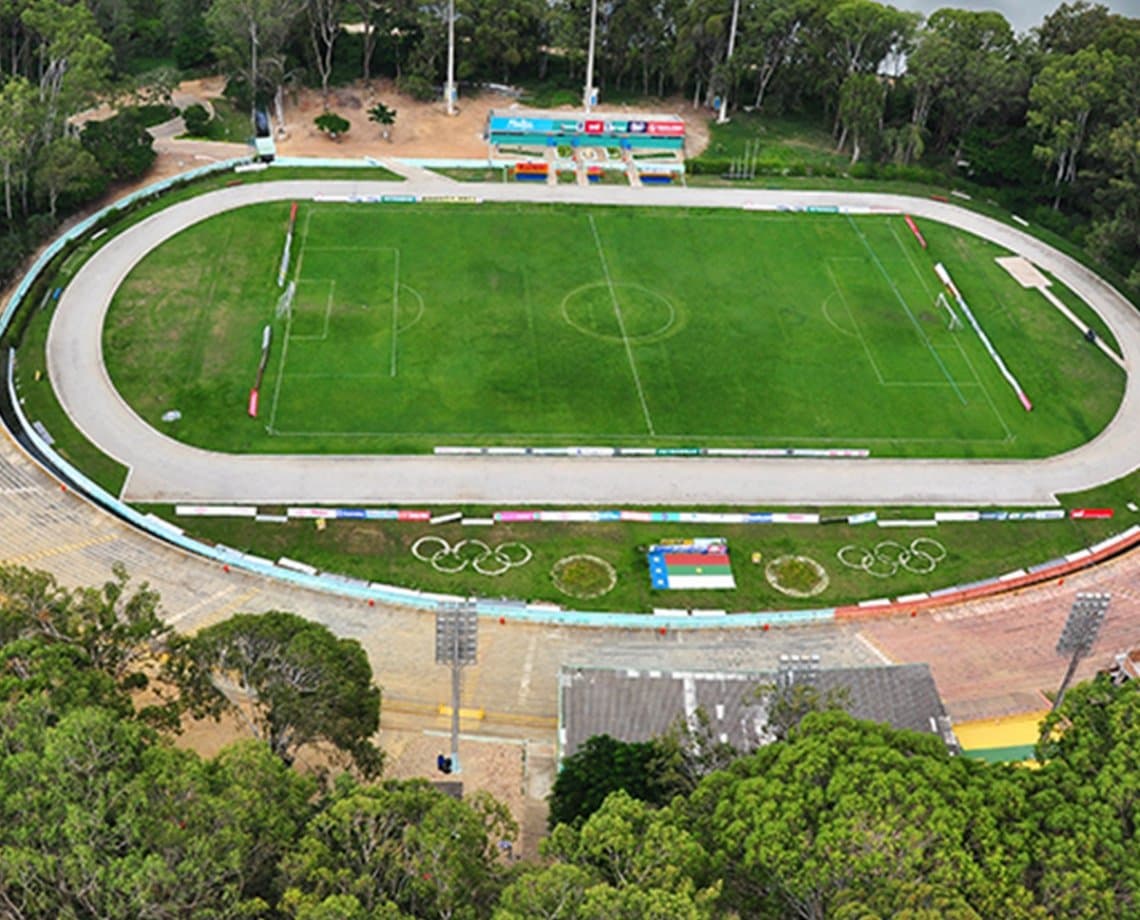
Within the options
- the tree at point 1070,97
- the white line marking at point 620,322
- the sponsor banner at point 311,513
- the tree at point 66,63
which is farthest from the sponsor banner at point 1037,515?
the tree at point 66,63

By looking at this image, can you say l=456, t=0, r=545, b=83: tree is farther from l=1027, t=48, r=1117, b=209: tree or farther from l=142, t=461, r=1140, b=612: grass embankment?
l=142, t=461, r=1140, b=612: grass embankment

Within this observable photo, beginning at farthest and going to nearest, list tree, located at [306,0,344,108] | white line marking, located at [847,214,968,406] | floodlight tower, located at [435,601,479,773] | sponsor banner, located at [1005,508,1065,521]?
1. tree, located at [306,0,344,108]
2. white line marking, located at [847,214,968,406]
3. sponsor banner, located at [1005,508,1065,521]
4. floodlight tower, located at [435,601,479,773]

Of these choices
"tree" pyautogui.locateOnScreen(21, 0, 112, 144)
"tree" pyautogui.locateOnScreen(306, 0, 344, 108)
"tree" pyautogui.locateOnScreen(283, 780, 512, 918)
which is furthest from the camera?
"tree" pyautogui.locateOnScreen(306, 0, 344, 108)

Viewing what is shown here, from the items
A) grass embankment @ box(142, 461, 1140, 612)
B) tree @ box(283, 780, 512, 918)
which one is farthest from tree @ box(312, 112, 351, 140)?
tree @ box(283, 780, 512, 918)

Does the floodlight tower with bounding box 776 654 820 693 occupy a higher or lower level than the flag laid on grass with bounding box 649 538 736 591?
higher

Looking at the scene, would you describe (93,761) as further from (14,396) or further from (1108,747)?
(14,396)

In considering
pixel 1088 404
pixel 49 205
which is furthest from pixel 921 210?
pixel 49 205
